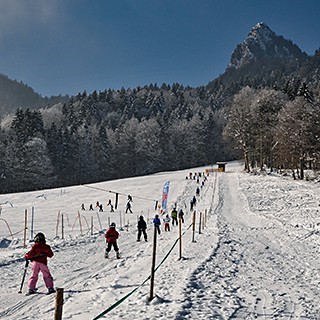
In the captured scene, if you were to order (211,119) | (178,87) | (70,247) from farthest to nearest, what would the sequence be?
(178,87)
(211,119)
(70,247)

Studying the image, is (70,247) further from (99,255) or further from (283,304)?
(283,304)

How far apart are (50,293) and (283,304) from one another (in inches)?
228

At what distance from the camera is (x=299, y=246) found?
1661 centimetres

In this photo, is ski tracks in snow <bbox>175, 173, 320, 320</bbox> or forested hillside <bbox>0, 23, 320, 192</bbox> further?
forested hillside <bbox>0, 23, 320, 192</bbox>

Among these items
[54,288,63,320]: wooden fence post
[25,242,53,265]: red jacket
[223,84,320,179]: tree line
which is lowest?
[25,242,53,265]: red jacket

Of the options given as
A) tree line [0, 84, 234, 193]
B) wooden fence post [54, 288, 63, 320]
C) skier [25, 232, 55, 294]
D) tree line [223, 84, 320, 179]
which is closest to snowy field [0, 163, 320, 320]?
skier [25, 232, 55, 294]

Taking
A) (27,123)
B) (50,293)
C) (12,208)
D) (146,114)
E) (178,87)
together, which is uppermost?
(178,87)

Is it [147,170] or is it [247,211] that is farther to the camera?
[147,170]

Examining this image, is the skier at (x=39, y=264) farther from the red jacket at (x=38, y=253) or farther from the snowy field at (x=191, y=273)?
the snowy field at (x=191, y=273)

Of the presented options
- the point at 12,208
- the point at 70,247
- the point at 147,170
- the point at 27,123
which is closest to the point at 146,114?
the point at 147,170

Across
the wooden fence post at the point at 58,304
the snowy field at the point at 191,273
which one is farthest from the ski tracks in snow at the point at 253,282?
the wooden fence post at the point at 58,304

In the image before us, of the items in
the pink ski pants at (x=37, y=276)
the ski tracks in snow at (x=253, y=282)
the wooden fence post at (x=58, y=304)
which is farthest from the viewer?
the pink ski pants at (x=37, y=276)

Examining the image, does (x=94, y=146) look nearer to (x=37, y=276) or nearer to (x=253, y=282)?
(x=37, y=276)

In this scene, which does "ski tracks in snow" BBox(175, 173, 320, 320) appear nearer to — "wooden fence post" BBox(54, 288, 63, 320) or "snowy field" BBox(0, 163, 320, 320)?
"snowy field" BBox(0, 163, 320, 320)
